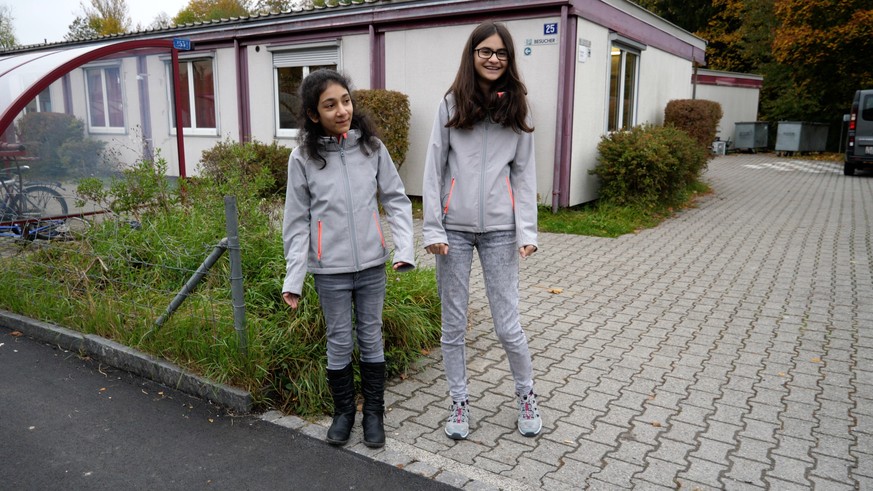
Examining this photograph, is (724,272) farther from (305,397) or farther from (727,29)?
(727,29)

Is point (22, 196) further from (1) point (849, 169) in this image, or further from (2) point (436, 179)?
(1) point (849, 169)

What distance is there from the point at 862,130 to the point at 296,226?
17.6m

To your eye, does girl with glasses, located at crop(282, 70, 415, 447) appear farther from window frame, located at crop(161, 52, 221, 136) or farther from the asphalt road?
window frame, located at crop(161, 52, 221, 136)

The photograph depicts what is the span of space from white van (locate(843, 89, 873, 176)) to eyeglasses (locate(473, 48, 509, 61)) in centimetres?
1684

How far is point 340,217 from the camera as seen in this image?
3248mm

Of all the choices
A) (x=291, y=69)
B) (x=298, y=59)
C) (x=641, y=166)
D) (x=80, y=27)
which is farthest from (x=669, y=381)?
(x=80, y=27)

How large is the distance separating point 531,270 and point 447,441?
3954 millimetres

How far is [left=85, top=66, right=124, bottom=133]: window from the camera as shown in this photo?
6.86 metres

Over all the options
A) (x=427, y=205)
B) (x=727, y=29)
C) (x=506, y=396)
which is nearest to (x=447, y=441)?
(x=506, y=396)

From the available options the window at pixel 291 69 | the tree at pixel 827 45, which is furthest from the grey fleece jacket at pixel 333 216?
the tree at pixel 827 45

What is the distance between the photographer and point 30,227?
19.1ft

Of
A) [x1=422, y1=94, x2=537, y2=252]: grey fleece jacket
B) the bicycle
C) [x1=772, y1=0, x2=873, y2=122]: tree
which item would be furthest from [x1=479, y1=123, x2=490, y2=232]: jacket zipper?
[x1=772, y1=0, x2=873, y2=122]: tree

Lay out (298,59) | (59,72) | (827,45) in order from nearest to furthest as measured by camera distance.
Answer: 1. (59,72)
2. (298,59)
3. (827,45)

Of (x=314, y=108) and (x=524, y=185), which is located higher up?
(x=314, y=108)
